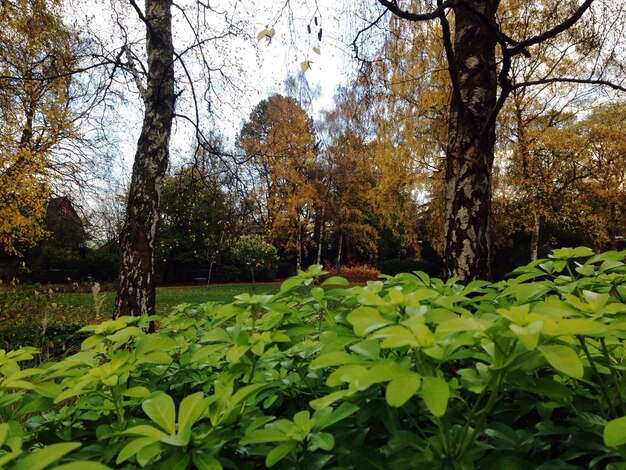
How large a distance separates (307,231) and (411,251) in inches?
352

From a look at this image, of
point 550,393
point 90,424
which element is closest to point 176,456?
point 90,424

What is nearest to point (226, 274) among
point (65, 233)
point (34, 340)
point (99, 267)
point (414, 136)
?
point (99, 267)

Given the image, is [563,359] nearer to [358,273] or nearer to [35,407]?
[35,407]

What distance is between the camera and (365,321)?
61 centimetres

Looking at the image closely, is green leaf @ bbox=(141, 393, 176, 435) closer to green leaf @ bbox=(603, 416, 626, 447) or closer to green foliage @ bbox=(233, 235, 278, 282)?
green leaf @ bbox=(603, 416, 626, 447)

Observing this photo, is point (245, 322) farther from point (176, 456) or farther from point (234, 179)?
point (234, 179)

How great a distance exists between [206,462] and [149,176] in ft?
14.0

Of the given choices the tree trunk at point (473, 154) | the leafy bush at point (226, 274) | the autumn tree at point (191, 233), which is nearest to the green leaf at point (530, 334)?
the tree trunk at point (473, 154)

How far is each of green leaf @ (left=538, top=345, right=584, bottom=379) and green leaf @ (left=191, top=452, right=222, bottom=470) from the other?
1.59ft

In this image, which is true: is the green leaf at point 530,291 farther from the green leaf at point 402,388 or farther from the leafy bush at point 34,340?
the leafy bush at point 34,340

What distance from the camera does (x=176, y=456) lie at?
1.86 feet

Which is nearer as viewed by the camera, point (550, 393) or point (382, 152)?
point (550, 393)

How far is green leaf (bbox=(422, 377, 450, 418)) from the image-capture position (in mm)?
469

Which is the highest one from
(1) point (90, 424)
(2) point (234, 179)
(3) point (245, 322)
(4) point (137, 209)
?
(2) point (234, 179)
